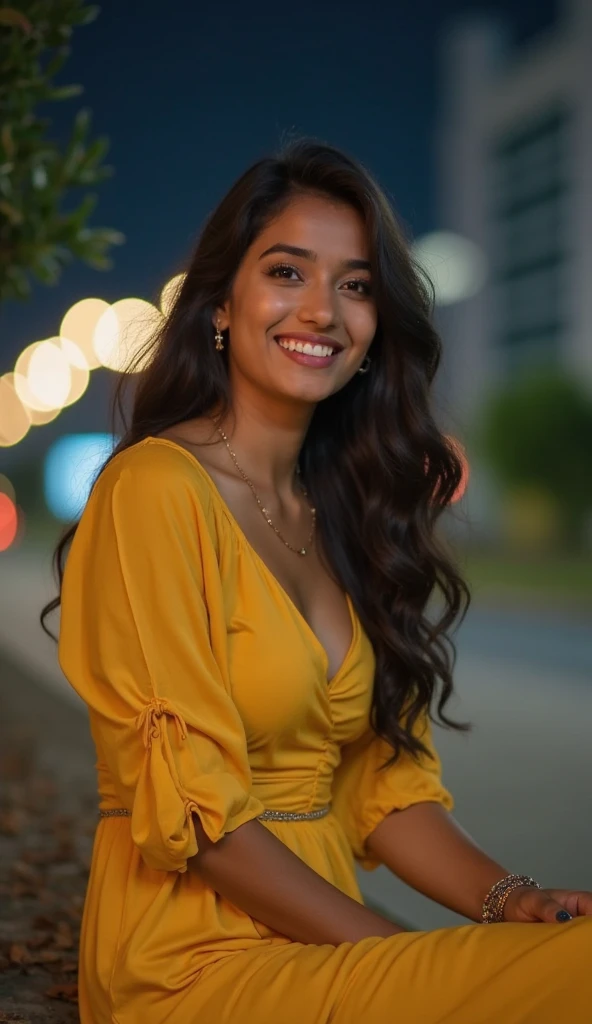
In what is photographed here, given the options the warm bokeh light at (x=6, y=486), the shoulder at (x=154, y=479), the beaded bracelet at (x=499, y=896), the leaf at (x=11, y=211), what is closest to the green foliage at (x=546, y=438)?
the leaf at (x=11, y=211)

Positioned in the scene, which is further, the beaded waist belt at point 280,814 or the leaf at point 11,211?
the leaf at point 11,211

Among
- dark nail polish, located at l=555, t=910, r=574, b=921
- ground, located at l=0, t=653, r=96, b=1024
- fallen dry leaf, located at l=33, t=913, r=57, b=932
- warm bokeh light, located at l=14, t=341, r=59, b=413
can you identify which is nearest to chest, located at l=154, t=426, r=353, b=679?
dark nail polish, located at l=555, t=910, r=574, b=921

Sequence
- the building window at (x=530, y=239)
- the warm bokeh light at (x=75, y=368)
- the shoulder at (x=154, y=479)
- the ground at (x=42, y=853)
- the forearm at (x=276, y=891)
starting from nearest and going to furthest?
the forearm at (x=276, y=891) → the shoulder at (x=154, y=479) → the ground at (x=42, y=853) → the warm bokeh light at (x=75, y=368) → the building window at (x=530, y=239)

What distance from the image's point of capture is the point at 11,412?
121 feet

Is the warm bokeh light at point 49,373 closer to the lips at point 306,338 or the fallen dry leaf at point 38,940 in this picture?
the fallen dry leaf at point 38,940

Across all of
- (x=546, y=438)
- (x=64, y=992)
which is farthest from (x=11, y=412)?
(x=64, y=992)

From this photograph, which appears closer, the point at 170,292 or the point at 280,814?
the point at 280,814

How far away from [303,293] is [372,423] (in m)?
0.51

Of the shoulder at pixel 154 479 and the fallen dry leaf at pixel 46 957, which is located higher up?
the shoulder at pixel 154 479

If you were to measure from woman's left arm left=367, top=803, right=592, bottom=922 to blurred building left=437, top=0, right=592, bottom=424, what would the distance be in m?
67.8

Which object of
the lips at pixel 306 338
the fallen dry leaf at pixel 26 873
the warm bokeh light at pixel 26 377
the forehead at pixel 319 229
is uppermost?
the forehead at pixel 319 229

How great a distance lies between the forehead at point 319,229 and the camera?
3000mm

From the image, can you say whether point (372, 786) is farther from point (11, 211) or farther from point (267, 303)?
point (11, 211)

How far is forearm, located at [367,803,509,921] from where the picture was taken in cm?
293
